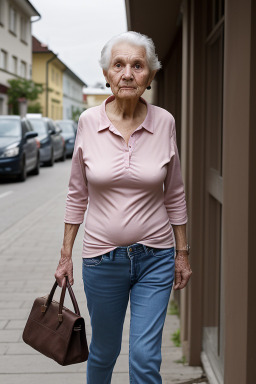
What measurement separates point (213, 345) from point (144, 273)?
142cm

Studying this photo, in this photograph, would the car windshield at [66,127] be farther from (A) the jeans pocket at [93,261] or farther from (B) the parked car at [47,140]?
(A) the jeans pocket at [93,261]

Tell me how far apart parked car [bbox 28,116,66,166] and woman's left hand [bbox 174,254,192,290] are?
20.5 metres

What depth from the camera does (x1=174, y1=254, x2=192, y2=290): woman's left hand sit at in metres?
3.02

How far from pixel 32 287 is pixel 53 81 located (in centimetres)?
5527

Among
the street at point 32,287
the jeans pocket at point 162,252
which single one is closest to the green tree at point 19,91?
the street at point 32,287

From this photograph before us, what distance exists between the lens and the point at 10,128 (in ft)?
61.6

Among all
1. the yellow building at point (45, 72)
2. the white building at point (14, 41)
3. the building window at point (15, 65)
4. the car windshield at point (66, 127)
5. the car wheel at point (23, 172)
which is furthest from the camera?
the yellow building at point (45, 72)

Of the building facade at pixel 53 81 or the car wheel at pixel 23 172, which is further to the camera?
the building facade at pixel 53 81

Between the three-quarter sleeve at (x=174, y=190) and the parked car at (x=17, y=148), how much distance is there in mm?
14805

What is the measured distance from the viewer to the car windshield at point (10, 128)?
728 inches

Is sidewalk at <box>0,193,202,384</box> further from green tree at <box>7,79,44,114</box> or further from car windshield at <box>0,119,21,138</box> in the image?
green tree at <box>7,79,44,114</box>

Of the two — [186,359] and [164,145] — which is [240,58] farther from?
[186,359]

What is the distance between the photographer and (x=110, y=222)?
2824mm

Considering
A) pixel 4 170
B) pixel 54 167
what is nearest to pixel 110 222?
pixel 4 170
